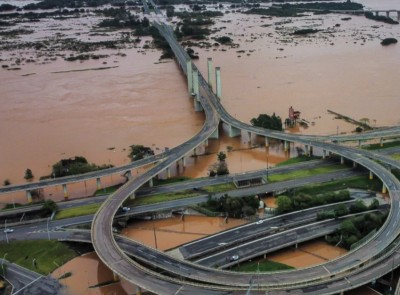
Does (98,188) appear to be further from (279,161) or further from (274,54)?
(274,54)

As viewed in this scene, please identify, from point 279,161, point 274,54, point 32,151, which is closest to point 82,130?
point 32,151

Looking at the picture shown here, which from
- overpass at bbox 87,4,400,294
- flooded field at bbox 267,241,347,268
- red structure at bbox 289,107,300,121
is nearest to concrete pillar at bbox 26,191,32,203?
overpass at bbox 87,4,400,294

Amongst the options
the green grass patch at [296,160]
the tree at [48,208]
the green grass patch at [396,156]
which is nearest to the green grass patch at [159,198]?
the tree at [48,208]

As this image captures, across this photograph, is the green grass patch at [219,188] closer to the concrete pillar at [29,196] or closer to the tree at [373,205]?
the tree at [373,205]

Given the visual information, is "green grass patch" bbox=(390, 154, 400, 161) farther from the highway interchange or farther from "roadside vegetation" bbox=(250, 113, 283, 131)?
"roadside vegetation" bbox=(250, 113, 283, 131)

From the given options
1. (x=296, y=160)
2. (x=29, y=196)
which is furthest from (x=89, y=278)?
(x=296, y=160)

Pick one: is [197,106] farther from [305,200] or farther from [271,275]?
[271,275]

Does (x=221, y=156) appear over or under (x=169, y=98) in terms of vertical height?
under
